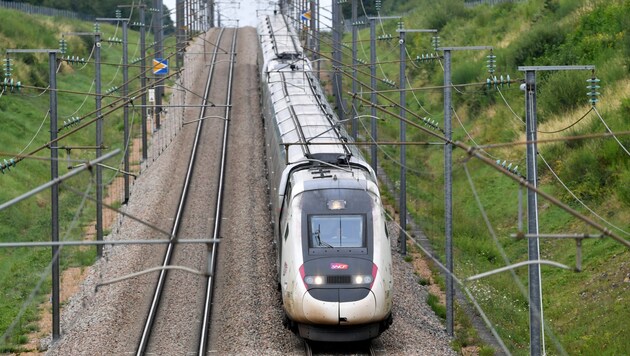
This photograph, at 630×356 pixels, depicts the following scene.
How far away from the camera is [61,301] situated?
25344 millimetres

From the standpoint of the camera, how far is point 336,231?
2044 cm

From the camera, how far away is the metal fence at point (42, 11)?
79.8 metres

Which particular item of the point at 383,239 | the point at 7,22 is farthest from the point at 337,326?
the point at 7,22

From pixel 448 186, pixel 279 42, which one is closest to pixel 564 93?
pixel 279 42

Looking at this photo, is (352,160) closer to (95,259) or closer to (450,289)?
(450,289)

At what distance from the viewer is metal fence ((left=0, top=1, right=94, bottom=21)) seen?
79.8 meters

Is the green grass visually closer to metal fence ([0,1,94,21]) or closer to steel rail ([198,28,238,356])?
steel rail ([198,28,238,356])

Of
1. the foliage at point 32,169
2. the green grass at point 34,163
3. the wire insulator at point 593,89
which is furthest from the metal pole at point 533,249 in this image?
the foliage at point 32,169

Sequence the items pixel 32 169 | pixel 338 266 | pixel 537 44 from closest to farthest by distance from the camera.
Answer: pixel 338 266
pixel 32 169
pixel 537 44

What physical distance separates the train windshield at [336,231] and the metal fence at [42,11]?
202 feet

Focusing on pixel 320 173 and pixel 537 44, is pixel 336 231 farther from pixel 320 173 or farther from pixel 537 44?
pixel 537 44

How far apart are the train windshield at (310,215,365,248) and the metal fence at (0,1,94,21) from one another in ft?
202

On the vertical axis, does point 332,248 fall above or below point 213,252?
above

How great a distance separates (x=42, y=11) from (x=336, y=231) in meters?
70.4
